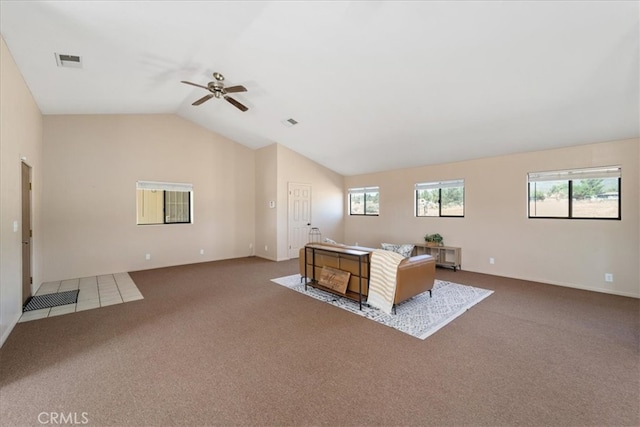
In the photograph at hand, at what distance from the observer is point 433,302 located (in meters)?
3.97

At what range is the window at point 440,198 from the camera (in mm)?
6176

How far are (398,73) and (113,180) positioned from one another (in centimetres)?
589

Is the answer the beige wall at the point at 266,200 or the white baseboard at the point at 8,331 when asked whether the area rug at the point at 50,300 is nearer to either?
the white baseboard at the point at 8,331

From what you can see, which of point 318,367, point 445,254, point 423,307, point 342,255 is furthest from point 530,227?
point 318,367

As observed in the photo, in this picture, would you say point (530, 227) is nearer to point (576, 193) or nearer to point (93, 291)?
point (576, 193)

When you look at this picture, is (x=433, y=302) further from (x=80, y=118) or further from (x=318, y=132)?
(x=80, y=118)

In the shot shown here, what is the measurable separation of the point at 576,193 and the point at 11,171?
8131 mm

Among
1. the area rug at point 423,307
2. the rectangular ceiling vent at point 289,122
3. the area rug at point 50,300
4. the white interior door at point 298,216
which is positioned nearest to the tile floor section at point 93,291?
the area rug at point 50,300

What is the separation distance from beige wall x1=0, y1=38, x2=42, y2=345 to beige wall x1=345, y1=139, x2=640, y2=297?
6926mm

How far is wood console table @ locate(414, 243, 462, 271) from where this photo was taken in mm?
6035

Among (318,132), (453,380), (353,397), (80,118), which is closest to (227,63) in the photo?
(318,132)

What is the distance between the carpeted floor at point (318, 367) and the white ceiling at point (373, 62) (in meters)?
2.83

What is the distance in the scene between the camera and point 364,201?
27.4 ft

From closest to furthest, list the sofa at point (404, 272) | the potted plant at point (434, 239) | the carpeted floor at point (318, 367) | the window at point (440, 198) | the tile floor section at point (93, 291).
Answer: the carpeted floor at point (318, 367), the sofa at point (404, 272), the tile floor section at point (93, 291), the window at point (440, 198), the potted plant at point (434, 239)
